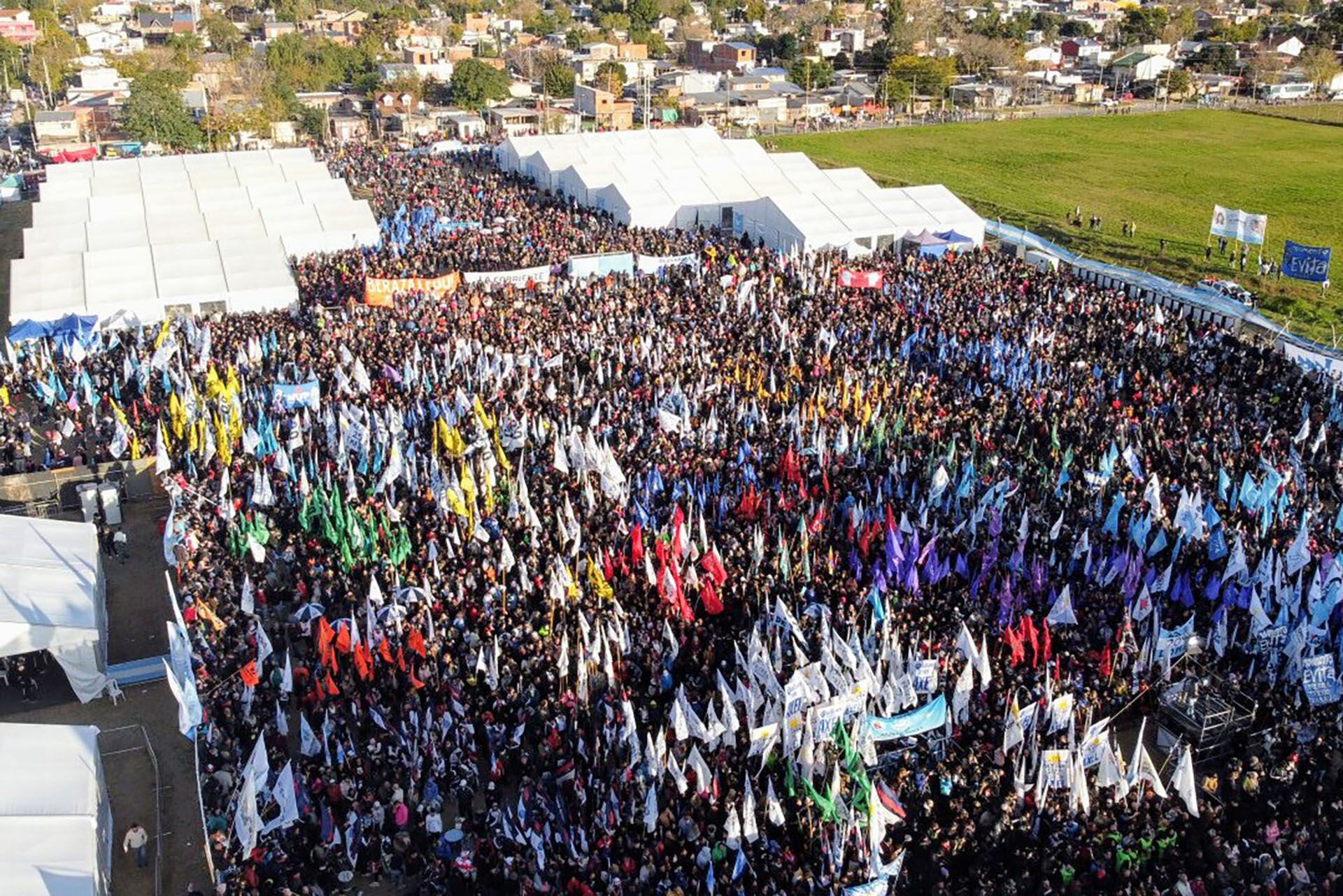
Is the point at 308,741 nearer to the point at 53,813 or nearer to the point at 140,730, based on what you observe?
the point at 53,813

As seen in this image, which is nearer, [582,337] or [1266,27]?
[582,337]

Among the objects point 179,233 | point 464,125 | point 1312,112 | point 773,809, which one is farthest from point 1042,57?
point 773,809

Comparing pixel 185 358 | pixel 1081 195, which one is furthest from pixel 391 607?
pixel 1081 195

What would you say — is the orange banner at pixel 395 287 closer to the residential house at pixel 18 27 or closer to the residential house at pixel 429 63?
the residential house at pixel 429 63

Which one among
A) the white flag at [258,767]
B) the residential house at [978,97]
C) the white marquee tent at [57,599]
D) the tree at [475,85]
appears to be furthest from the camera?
the residential house at [978,97]

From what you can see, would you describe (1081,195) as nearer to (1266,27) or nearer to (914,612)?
(914,612)

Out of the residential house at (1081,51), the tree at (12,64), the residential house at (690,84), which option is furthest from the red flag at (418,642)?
the residential house at (1081,51)
